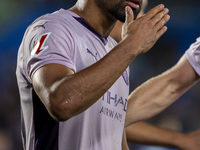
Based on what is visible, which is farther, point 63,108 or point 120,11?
point 120,11

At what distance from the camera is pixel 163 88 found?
8.64ft

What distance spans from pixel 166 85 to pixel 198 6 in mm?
3252

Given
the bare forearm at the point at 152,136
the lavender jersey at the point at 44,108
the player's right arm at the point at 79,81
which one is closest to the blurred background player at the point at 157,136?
the bare forearm at the point at 152,136

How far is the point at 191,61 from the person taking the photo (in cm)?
259

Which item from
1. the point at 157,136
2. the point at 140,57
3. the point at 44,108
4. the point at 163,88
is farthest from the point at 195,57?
the point at 140,57

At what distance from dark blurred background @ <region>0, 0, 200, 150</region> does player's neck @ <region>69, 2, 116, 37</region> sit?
303 cm

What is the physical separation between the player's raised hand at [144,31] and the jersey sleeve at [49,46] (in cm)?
23

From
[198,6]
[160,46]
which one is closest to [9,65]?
[160,46]

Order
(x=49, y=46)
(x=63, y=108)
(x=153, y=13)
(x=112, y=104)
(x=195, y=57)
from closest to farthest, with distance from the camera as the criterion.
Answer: (x=63, y=108), (x=49, y=46), (x=153, y=13), (x=112, y=104), (x=195, y=57)

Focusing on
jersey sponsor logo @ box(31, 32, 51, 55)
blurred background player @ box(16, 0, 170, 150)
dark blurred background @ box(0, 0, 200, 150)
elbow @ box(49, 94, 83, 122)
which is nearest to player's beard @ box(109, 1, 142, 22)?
blurred background player @ box(16, 0, 170, 150)

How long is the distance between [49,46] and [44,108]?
10.9 inches

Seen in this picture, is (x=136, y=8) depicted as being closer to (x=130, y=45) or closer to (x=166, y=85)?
(x=130, y=45)

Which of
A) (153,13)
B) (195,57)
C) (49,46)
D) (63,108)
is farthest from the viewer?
(195,57)

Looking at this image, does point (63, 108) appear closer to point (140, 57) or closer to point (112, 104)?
point (112, 104)
